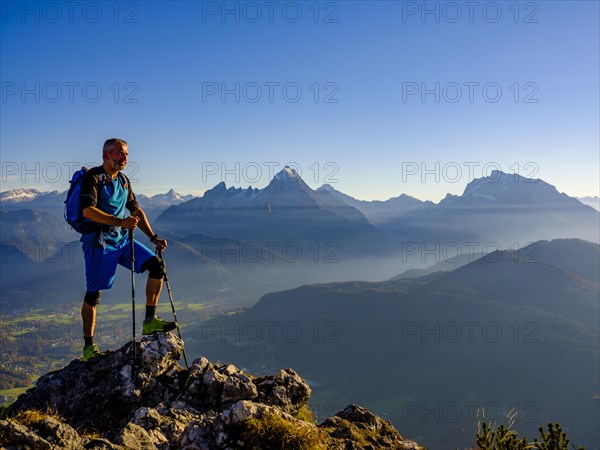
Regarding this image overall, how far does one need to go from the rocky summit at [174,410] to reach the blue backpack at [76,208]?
149 inches

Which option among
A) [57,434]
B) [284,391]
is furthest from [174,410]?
[57,434]

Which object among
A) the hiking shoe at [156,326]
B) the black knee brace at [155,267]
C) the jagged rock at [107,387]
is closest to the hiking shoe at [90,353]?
the jagged rock at [107,387]

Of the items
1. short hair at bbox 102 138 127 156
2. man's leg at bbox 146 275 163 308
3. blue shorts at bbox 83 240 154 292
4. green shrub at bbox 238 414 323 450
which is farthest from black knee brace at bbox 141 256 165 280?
green shrub at bbox 238 414 323 450

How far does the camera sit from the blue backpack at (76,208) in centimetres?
1048

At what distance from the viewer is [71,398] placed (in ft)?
37.2

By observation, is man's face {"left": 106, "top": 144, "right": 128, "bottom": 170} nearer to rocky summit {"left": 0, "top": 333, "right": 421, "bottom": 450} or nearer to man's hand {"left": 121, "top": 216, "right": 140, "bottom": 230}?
man's hand {"left": 121, "top": 216, "right": 140, "bottom": 230}

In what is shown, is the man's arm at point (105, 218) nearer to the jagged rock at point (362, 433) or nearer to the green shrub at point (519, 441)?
the jagged rock at point (362, 433)

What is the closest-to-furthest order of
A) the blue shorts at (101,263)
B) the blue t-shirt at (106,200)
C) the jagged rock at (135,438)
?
the jagged rock at (135,438) → the blue t-shirt at (106,200) → the blue shorts at (101,263)

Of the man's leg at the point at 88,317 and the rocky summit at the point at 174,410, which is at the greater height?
the man's leg at the point at 88,317

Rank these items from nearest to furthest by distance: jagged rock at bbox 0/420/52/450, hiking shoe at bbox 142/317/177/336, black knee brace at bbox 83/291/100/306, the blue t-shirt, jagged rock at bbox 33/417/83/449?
jagged rock at bbox 0/420/52/450 → jagged rock at bbox 33/417/83/449 → the blue t-shirt → black knee brace at bbox 83/291/100/306 → hiking shoe at bbox 142/317/177/336

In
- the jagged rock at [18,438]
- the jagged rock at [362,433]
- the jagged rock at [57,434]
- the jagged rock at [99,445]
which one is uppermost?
the jagged rock at [18,438]

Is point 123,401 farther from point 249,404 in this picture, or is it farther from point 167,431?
point 249,404

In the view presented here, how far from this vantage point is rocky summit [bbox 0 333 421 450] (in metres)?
7.79

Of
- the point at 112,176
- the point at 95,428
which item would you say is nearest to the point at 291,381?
the point at 95,428
